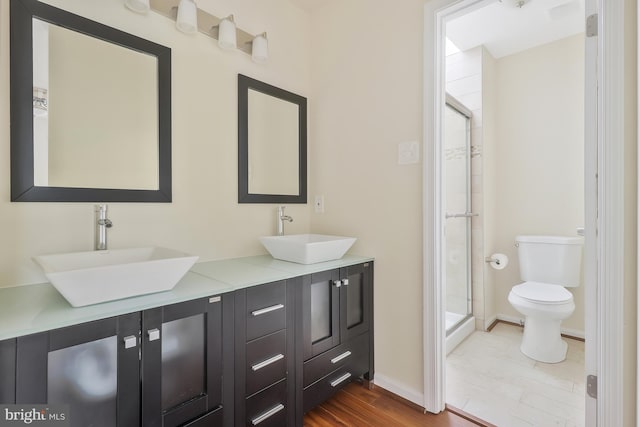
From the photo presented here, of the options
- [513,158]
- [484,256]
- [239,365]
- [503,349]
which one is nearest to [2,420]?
[239,365]

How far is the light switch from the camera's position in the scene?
1768mm

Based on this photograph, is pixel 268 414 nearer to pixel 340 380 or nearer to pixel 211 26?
pixel 340 380

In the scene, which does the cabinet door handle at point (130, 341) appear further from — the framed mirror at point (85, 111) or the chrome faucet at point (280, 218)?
the chrome faucet at point (280, 218)

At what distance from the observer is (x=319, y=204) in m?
2.30

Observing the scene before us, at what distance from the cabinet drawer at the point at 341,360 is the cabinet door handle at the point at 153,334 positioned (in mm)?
769

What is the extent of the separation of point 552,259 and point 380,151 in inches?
70.9

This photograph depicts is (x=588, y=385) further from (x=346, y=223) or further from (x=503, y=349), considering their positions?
(x=346, y=223)

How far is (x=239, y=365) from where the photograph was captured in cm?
129

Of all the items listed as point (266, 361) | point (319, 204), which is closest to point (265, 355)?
point (266, 361)

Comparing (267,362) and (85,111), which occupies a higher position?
(85,111)

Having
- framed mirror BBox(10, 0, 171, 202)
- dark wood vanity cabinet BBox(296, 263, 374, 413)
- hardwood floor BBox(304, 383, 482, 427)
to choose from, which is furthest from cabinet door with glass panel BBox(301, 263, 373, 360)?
framed mirror BBox(10, 0, 171, 202)

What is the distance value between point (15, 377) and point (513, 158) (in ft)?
11.5

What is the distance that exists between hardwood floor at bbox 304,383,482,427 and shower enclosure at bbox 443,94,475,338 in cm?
105

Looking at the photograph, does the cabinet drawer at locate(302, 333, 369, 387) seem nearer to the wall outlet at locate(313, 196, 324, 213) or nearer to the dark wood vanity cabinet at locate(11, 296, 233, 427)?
the dark wood vanity cabinet at locate(11, 296, 233, 427)
